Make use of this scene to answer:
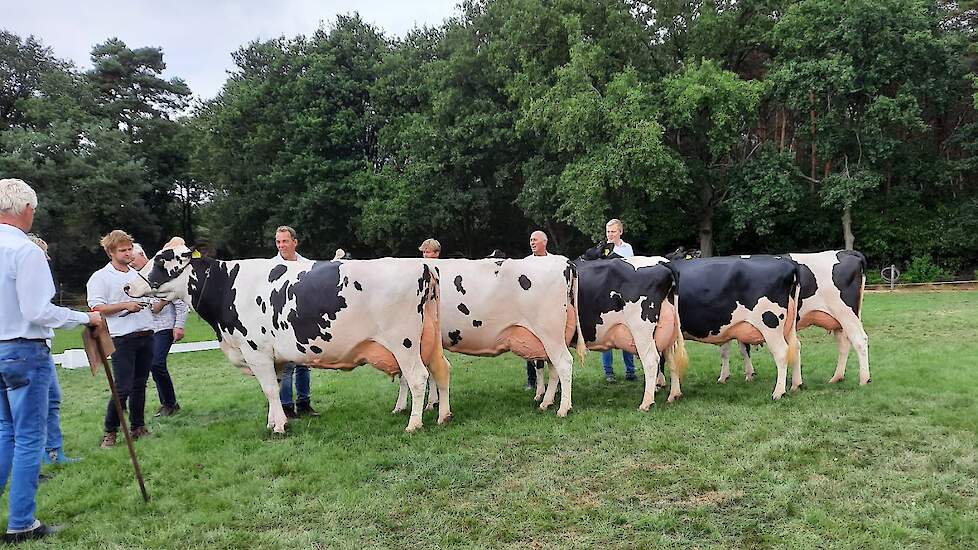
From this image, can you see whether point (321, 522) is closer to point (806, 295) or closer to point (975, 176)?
point (806, 295)

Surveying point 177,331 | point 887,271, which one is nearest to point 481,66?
point 887,271

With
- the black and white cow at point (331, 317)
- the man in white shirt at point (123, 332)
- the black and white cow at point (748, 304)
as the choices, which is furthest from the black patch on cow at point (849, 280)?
the man in white shirt at point (123, 332)

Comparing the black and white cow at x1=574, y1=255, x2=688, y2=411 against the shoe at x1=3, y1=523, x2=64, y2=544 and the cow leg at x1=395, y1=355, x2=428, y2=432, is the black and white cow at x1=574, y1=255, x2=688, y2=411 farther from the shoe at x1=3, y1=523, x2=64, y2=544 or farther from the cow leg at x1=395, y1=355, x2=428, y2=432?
the shoe at x1=3, y1=523, x2=64, y2=544

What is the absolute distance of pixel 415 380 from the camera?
6258mm

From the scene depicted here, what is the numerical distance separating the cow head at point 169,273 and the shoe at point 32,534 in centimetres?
291

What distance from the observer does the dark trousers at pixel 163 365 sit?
7.04 metres

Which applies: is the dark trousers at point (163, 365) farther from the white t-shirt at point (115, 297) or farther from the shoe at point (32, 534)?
the shoe at point (32, 534)

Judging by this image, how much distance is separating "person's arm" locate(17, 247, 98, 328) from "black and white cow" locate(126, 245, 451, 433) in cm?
252

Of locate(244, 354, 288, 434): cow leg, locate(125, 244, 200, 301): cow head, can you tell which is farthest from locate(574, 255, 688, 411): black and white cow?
locate(125, 244, 200, 301): cow head

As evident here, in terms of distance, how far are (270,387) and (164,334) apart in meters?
1.71

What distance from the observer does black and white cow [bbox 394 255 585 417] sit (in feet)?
22.5

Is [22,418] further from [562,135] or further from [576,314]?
[562,135]

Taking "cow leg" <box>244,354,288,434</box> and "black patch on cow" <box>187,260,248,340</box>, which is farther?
"black patch on cow" <box>187,260,248,340</box>

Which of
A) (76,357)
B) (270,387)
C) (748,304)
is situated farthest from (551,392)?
(76,357)
